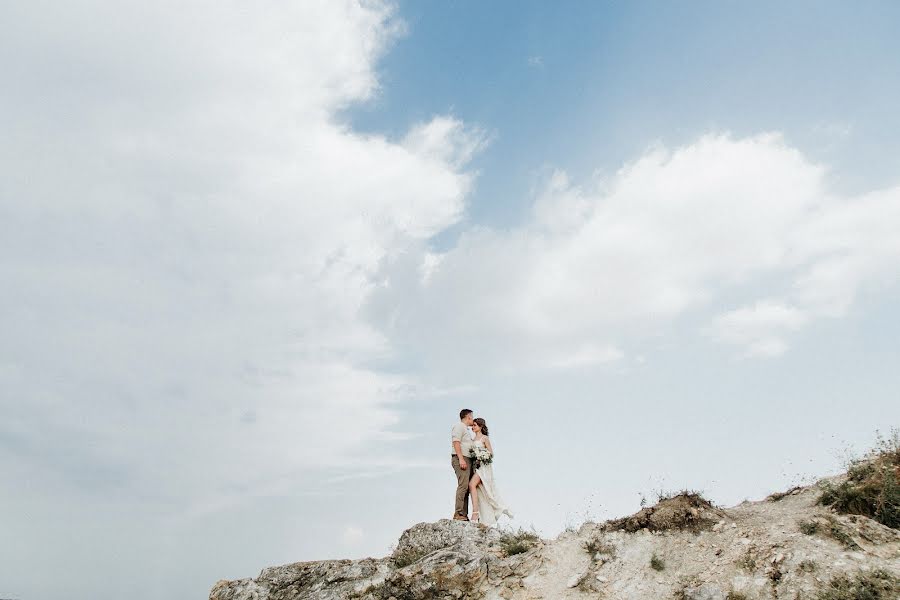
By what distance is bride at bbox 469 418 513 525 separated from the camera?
1549cm

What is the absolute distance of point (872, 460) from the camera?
41.6 ft

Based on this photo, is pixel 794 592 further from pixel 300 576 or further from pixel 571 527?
pixel 300 576

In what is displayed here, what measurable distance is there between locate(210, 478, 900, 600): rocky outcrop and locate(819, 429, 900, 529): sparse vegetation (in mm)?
434

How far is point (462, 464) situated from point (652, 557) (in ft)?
17.3

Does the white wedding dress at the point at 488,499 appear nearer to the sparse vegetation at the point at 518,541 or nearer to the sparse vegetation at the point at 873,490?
the sparse vegetation at the point at 518,541

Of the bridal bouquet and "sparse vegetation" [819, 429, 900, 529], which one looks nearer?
"sparse vegetation" [819, 429, 900, 529]

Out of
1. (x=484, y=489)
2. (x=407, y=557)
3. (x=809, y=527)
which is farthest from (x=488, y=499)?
(x=809, y=527)

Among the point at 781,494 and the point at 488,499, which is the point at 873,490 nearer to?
the point at 781,494

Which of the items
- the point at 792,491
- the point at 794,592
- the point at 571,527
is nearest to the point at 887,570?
the point at 794,592

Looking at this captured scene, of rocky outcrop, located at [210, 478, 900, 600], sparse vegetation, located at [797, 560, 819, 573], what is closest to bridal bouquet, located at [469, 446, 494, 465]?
rocky outcrop, located at [210, 478, 900, 600]

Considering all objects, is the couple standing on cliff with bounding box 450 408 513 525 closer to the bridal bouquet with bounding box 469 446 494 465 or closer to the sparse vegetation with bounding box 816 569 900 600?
the bridal bouquet with bounding box 469 446 494 465

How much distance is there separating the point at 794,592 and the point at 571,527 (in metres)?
5.09

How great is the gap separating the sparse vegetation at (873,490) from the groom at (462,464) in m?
7.82

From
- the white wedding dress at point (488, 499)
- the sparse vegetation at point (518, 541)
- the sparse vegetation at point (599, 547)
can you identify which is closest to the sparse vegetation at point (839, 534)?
the sparse vegetation at point (599, 547)
